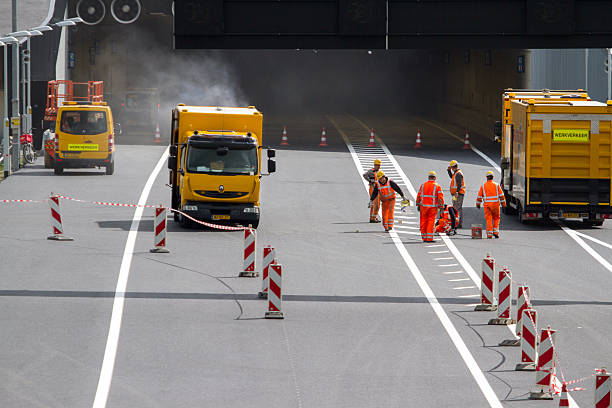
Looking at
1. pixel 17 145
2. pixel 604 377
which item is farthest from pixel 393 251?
pixel 17 145

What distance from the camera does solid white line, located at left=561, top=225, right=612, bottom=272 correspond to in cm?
2419

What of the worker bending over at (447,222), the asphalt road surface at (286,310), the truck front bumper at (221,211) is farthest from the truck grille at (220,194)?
the worker bending over at (447,222)

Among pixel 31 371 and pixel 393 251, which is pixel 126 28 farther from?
pixel 31 371

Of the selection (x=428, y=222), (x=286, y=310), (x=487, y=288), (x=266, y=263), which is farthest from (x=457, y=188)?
(x=286, y=310)

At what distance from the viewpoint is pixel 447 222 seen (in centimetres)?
2831

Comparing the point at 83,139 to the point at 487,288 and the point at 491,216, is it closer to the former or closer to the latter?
the point at 491,216

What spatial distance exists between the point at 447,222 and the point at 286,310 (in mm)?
10360

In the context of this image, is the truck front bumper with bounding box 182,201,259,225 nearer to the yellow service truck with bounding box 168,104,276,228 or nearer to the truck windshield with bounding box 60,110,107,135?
the yellow service truck with bounding box 168,104,276,228

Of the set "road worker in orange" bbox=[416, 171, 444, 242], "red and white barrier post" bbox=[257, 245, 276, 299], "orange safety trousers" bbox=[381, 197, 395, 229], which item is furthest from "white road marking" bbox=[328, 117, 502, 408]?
"red and white barrier post" bbox=[257, 245, 276, 299]

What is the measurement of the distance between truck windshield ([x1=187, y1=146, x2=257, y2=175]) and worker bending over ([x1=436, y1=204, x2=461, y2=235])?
4.62 m

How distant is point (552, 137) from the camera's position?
29.4 metres

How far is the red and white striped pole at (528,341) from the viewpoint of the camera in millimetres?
14680

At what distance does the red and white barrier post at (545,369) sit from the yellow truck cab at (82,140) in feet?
88.1

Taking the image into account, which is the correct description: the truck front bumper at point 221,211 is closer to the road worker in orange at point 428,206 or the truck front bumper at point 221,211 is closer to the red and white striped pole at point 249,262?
the road worker in orange at point 428,206
